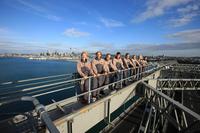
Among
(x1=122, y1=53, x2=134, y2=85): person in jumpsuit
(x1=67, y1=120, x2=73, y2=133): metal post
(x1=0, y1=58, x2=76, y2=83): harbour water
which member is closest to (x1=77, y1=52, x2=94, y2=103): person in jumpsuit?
(x1=67, y1=120, x2=73, y2=133): metal post

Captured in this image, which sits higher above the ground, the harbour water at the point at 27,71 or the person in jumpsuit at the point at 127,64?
the person in jumpsuit at the point at 127,64

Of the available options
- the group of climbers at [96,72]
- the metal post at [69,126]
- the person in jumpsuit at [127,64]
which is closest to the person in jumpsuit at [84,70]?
the group of climbers at [96,72]

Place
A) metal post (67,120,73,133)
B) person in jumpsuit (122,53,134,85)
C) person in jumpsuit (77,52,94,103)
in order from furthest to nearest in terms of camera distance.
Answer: person in jumpsuit (122,53,134,85) < person in jumpsuit (77,52,94,103) < metal post (67,120,73,133)

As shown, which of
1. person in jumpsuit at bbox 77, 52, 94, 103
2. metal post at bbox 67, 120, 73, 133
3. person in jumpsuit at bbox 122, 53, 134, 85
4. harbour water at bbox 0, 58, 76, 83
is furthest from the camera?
harbour water at bbox 0, 58, 76, 83

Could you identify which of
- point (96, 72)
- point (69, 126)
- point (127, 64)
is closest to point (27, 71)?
point (127, 64)

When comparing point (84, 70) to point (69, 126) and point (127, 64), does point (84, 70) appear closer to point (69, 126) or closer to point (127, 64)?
point (69, 126)

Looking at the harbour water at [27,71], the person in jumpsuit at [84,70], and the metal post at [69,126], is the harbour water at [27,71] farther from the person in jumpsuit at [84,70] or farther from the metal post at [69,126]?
the metal post at [69,126]

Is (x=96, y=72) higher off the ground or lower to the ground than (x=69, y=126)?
higher

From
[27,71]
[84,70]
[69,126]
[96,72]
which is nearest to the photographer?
[69,126]

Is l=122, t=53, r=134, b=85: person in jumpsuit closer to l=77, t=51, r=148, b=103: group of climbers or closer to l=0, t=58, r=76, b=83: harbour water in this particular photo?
l=77, t=51, r=148, b=103: group of climbers

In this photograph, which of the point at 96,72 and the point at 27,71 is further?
the point at 27,71

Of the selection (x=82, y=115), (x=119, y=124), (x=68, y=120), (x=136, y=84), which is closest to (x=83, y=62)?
(x=82, y=115)

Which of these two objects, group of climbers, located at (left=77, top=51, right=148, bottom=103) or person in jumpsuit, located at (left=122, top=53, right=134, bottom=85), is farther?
person in jumpsuit, located at (left=122, top=53, right=134, bottom=85)

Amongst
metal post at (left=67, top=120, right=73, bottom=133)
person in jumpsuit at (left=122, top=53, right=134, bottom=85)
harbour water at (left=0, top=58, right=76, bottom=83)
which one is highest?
person in jumpsuit at (left=122, top=53, right=134, bottom=85)
